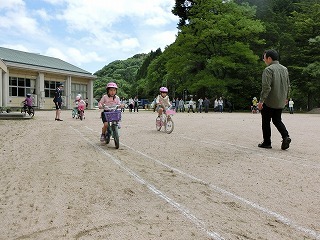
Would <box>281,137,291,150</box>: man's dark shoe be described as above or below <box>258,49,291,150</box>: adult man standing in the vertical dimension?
below

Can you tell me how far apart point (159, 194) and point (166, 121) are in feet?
25.5

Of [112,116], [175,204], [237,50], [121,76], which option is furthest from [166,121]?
[121,76]

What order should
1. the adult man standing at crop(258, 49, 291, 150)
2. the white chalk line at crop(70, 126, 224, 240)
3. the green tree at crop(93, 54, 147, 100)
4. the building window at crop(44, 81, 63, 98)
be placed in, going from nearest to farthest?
the white chalk line at crop(70, 126, 224, 240) → the adult man standing at crop(258, 49, 291, 150) → the building window at crop(44, 81, 63, 98) → the green tree at crop(93, 54, 147, 100)

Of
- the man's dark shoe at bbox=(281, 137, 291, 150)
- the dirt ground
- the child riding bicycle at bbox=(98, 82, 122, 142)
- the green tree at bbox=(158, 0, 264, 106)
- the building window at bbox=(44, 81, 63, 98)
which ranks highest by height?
the green tree at bbox=(158, 0, 264, 106)

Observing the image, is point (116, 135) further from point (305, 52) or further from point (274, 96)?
point (305, 52)

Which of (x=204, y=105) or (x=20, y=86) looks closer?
(x=20, y=86)

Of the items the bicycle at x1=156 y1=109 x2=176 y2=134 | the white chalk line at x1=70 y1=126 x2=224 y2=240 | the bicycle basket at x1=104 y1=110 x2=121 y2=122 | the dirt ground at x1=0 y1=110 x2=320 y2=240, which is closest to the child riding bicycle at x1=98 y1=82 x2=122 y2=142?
the bicycle basket at x1=104 y1=110 x2=121 y2=122

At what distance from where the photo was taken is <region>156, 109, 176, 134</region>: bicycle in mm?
11438

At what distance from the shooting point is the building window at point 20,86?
36.3 metres

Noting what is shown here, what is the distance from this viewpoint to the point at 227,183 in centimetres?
461

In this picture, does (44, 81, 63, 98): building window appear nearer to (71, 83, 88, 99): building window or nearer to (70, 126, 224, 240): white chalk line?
(71, 83, 88, 99): building window

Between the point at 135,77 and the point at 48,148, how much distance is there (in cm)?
9031

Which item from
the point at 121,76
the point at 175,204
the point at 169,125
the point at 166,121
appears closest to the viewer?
the point at 175,204

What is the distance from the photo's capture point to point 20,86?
37312 millimetres
